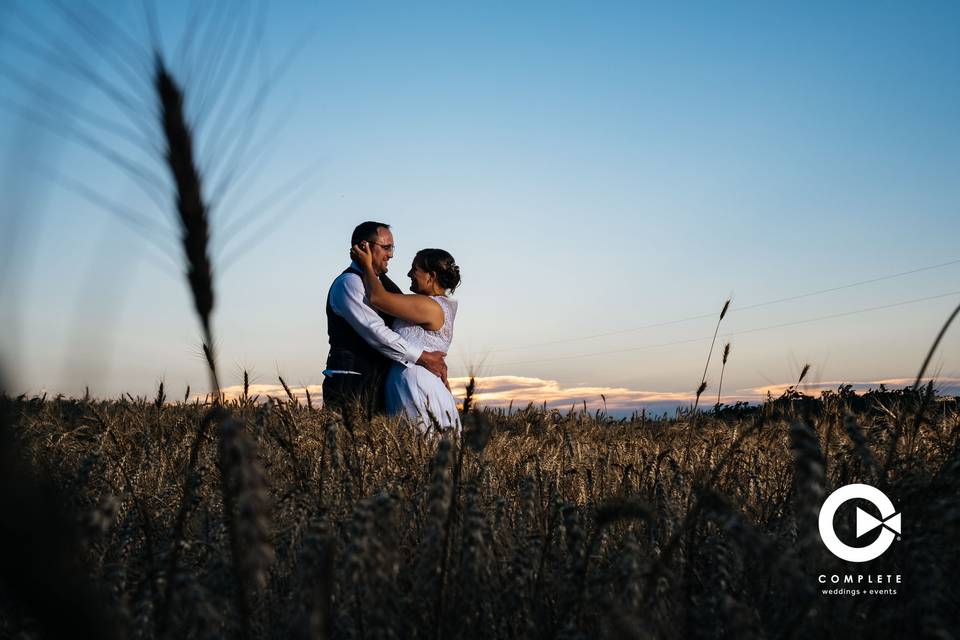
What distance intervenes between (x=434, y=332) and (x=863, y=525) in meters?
7.19

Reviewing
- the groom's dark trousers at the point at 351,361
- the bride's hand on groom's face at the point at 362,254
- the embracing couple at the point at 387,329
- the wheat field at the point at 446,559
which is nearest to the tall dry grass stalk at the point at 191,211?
Result: the wheat field at the point at 446,559

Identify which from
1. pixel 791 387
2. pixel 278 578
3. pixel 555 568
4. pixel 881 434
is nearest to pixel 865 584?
pixel 555 568

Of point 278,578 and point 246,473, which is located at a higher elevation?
point 246,473

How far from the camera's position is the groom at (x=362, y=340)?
857cm

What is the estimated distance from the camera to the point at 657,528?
2.70m

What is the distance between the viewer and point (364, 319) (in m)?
8.52

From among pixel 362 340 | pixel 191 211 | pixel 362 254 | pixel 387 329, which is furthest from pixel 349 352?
pixel 191 211

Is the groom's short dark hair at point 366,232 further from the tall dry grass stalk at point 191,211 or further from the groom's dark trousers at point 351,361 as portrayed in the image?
the tall dry grass stalk at point 191,211

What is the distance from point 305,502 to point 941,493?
6.05 feet

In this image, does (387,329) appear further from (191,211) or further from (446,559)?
(191,211)

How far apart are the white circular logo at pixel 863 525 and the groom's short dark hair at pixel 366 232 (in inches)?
287

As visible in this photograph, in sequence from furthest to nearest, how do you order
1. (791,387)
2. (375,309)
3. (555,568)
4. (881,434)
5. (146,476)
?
1. (375,309)
2. (791,387)
3. (881,434)
4. (146,476)
5. (555,568)

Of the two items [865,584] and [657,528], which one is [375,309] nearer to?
[657,528]

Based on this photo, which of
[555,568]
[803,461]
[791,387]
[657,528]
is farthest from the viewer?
[791,387]
